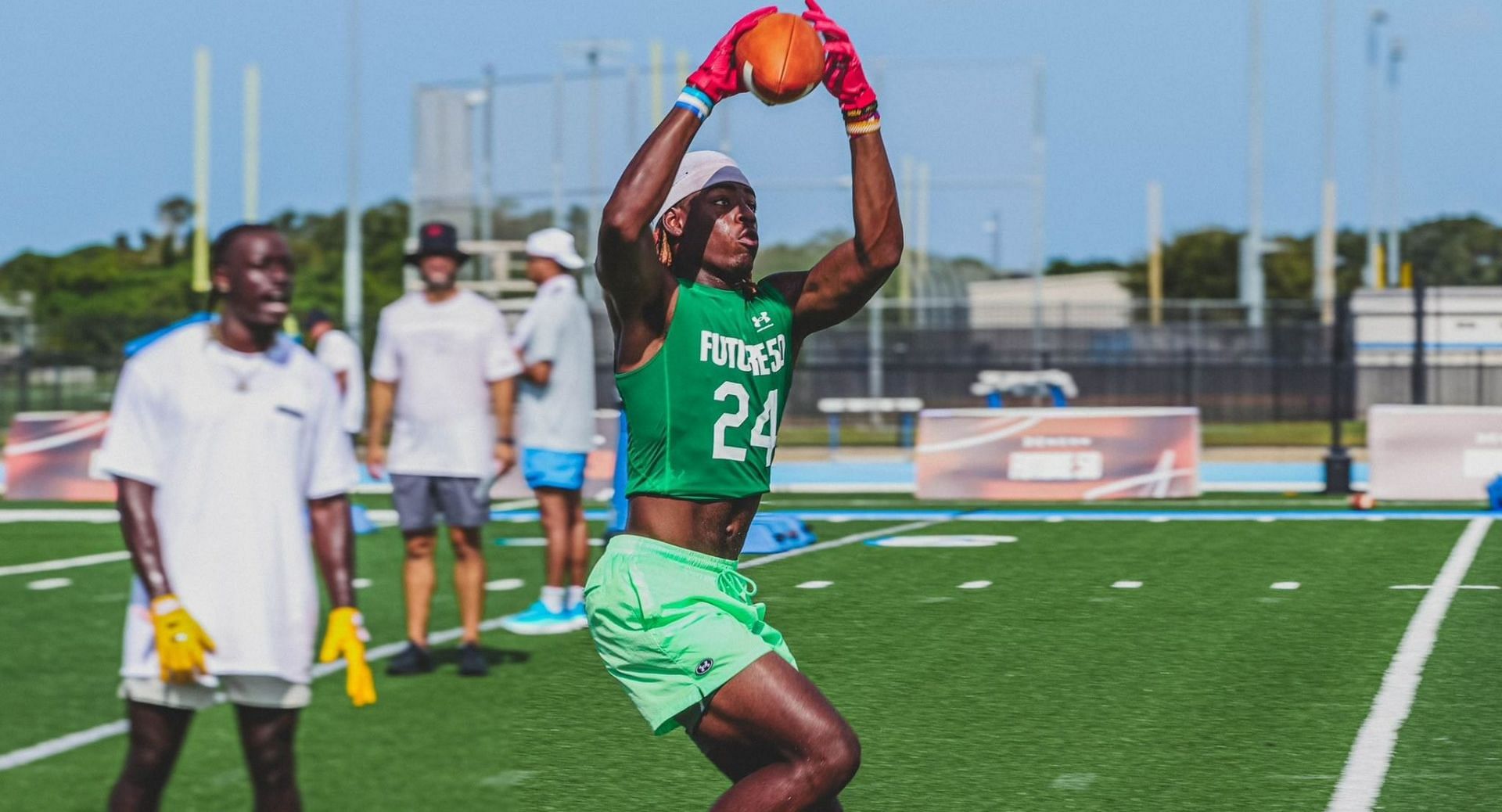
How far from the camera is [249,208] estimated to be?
33031 mm

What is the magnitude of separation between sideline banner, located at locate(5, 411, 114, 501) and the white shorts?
15466mm

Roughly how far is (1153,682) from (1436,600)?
9.83 ft

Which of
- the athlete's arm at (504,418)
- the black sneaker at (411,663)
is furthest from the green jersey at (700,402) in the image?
the athlete's arm at (504,418)

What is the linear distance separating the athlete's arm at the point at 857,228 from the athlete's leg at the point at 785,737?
2.85ft

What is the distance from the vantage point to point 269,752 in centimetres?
477

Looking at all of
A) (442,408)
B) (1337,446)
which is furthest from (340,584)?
(1337,446)

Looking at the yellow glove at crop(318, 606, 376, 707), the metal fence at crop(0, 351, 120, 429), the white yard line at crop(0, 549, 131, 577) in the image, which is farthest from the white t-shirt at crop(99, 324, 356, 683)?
the metal fence at crop(0, 351, 120, 429)

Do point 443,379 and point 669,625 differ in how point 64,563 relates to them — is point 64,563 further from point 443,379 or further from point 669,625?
point 669,625

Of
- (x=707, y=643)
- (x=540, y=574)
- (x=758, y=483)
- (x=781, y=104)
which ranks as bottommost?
(x=540, y=574)

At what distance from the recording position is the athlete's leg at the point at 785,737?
382cm

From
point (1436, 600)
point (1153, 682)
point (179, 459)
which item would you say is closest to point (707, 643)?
point (179, 459)

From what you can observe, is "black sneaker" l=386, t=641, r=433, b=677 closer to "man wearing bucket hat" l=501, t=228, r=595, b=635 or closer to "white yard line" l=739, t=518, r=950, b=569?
"man wearing bucket hat" l=501, t=228, r=595, b=635

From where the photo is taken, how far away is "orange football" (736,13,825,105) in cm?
411

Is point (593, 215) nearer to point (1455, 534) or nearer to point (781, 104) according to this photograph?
point (1455, 534)
